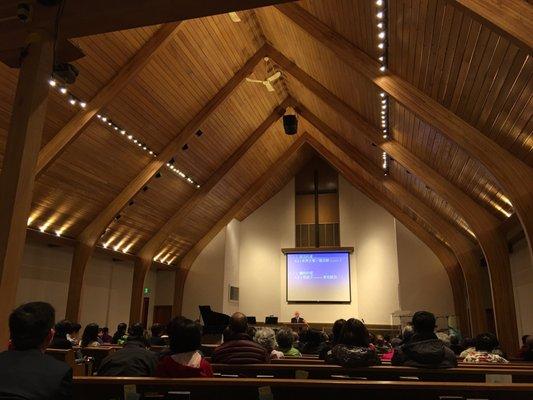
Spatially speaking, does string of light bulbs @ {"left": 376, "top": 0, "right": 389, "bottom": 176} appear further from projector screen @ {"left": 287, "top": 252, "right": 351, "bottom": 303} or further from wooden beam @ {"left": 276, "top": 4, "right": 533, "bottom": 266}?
projector screen @ {"left": 287, "top": 252, "right": 351, "bottom": 303}

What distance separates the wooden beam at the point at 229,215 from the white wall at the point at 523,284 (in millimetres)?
6825

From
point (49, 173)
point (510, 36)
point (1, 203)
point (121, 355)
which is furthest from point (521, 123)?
point (49, 173)

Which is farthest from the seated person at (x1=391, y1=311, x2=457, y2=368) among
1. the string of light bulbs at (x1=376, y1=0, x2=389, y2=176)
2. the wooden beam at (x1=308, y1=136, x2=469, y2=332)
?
the wooden beam at (x1=308, y1=136, x2=469, y2=332)

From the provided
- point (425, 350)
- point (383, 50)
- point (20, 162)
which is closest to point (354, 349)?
point (425, 350)

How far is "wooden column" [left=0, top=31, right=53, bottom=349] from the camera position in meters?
3.09

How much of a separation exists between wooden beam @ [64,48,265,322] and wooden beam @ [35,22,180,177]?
7.62 ft

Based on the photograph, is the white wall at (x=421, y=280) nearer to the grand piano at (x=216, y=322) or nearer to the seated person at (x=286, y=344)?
the grand piano at (x=216, y=322)

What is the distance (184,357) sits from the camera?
2.56 metres

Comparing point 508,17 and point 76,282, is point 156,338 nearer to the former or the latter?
point 76,282

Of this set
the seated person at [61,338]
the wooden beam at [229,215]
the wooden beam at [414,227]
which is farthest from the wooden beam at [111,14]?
the wooden beam at [414,227]

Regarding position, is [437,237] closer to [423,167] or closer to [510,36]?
[423,167]

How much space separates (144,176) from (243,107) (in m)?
3.14

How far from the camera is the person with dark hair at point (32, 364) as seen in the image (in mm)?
1634

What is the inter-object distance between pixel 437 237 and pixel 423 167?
548 centimetres
